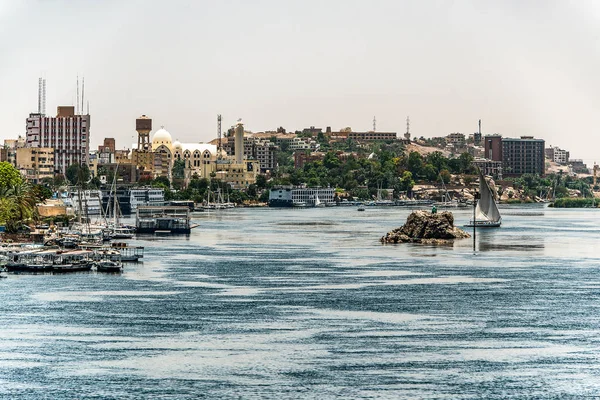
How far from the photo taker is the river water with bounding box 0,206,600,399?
50250mm

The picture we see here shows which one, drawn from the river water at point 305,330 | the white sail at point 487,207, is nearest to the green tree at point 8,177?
the river water at point 305,330

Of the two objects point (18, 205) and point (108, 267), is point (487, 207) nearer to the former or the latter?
point (18, 205)

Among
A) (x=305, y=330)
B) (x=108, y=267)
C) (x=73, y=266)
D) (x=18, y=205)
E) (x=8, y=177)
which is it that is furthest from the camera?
(x=8, y=177)

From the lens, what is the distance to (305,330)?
201 feet

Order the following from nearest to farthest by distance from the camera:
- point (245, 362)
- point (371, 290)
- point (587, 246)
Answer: point (245, 362) < point (371, 290) < point (587, 246)

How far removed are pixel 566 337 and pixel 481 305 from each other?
1173 centimetres

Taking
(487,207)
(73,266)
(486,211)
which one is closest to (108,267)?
(73,266)

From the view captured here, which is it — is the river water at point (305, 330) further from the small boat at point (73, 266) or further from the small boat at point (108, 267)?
the small boat at point (73, 266)

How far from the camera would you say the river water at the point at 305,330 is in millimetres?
50250

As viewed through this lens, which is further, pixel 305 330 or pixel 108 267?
pixel 108 267

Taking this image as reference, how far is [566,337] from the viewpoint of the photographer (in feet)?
196

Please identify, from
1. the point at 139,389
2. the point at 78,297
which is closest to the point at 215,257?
the point at 78,297

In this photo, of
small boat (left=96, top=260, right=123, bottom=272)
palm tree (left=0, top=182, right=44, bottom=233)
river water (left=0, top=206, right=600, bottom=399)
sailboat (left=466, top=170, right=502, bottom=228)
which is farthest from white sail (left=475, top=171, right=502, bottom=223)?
small boat (left=96, top=260, right=123, bottom=272)

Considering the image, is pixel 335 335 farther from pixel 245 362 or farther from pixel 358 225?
pixel 358 225
